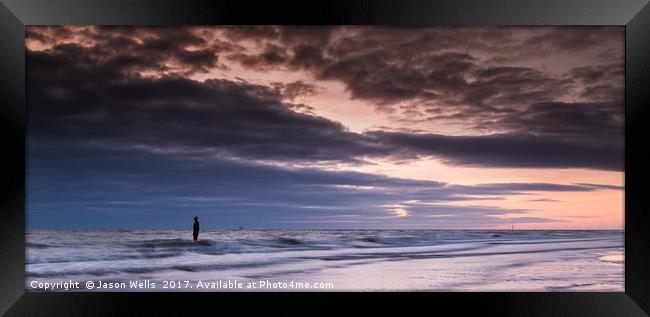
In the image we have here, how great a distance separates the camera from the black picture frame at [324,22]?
136 inches

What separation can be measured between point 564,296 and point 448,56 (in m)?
2.79

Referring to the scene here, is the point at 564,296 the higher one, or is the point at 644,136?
the point at 644,136

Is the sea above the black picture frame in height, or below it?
below

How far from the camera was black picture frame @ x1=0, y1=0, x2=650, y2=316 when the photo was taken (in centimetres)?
346

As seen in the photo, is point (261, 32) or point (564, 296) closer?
point (564, 296)

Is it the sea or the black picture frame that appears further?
the sea

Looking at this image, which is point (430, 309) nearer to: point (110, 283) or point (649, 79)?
point (649, 79)

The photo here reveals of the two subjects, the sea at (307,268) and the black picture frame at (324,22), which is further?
the sea at (307,268)

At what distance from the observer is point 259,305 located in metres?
3.65

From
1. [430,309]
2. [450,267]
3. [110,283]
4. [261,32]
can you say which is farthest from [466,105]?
[110,283]

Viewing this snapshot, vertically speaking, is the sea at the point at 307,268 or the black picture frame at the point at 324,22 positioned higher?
the black picture frame at the point at 324,22

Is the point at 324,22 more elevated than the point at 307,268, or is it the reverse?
the point at 324,22

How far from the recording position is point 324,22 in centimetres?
349

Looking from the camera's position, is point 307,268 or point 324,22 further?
point 307,268
